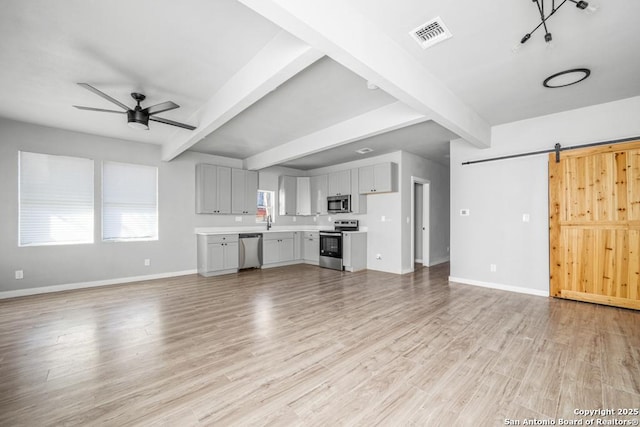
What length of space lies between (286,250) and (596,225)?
5747 mm

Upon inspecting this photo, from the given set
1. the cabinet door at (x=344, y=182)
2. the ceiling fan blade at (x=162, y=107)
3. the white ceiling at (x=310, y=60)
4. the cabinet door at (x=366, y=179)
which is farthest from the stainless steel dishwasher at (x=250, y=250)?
the ceiling fan blade at (x=162, y=107)

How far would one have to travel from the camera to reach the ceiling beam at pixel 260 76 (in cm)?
224

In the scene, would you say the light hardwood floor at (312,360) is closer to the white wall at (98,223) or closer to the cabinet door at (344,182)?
the white wall at (98,223)

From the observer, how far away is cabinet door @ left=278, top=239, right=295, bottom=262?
6983mm

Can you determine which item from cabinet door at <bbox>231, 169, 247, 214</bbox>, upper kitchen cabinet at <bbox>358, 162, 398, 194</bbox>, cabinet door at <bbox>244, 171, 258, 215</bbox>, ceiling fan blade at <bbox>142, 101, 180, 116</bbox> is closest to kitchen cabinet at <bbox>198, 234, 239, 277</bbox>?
cabinet door at <bbox>231, 169, 247, 214</bbox>

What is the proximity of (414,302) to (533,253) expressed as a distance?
2.11m

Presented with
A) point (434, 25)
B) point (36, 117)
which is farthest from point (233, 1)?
point (36, 117)

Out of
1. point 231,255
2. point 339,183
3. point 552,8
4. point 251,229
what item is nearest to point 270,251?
point 251,229

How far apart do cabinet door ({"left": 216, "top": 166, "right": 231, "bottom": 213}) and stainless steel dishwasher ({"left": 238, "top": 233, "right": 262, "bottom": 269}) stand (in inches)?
29.9

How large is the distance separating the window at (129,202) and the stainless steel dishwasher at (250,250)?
173cm

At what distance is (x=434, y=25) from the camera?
221cm

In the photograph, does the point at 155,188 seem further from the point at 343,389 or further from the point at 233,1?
the point at 343,389

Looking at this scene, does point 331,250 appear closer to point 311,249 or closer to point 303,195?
point 311,249

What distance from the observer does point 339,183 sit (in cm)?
686
